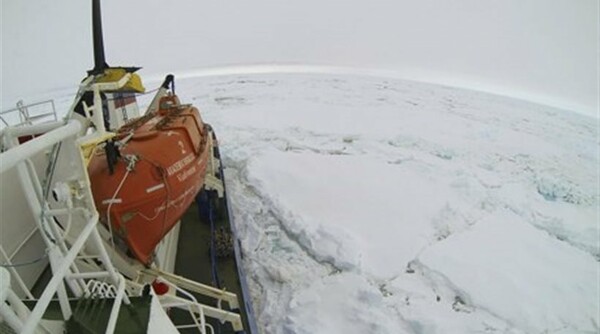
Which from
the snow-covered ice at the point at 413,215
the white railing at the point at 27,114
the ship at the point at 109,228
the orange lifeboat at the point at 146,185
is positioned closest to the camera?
A: the ship at the point at 109,228

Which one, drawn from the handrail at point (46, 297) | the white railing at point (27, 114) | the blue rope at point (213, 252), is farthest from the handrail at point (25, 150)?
the blue rope at point (213, 252)

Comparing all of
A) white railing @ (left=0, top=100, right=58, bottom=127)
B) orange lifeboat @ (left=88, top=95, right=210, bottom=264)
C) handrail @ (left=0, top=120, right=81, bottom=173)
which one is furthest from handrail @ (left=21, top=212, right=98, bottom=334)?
white railing @ (left=0, top=100, right=58, bottom=127)

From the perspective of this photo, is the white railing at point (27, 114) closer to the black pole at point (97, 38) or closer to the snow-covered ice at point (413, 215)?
the black pole at point (97, 38)

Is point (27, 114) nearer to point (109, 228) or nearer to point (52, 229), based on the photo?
point (109, 228)

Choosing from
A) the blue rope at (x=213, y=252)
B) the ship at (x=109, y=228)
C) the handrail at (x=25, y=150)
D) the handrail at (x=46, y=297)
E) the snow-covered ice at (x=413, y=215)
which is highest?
the handrail at (x=25, y=150)

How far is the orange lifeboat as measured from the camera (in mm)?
1441

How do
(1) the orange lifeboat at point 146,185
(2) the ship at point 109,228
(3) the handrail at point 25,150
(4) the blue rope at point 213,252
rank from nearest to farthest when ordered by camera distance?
1. (3) the handrail at point 25,150
2. (2) the ship at point 109,228
3. (1) the orange lifeboat at point 146,185
4. (4) the blue rope at point 213,252

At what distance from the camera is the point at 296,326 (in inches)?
79.8

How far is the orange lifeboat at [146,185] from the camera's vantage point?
1.44 metres

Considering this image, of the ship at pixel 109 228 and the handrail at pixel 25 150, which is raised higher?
the handrail at pixel 25 150

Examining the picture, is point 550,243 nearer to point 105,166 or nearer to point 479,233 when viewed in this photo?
point 479,233

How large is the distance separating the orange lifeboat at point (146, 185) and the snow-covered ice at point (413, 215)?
885 mm

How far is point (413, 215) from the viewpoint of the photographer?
323 cm

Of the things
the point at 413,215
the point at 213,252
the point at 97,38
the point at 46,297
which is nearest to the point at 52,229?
the point at 46,297
